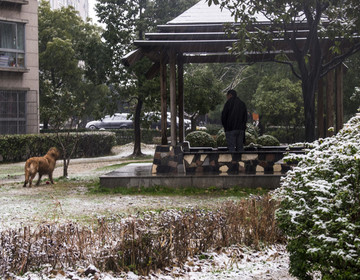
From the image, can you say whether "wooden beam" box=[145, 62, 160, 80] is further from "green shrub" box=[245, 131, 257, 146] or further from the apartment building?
the apartment building

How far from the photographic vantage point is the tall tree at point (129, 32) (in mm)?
26078

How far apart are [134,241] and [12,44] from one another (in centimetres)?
2330

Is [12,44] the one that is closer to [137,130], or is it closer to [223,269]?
[137,130]

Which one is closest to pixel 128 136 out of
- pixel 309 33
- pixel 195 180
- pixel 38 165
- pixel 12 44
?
pixel 12 44

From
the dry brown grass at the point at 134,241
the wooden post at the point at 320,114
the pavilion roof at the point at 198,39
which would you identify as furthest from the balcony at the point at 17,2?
the dry brown grass at the point at 134,241

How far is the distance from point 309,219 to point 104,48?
23376 millimetres

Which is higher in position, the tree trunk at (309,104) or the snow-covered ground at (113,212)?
the tree trunk at (309,104)

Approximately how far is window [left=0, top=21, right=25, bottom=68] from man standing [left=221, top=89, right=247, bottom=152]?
51.5 ft

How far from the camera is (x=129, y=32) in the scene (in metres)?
26.8

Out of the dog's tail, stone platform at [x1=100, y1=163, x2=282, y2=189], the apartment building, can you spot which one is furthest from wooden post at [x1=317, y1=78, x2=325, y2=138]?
the apartment building

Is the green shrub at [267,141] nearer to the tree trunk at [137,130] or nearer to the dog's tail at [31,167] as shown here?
the dog's tail at [31,167]

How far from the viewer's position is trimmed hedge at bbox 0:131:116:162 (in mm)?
23375

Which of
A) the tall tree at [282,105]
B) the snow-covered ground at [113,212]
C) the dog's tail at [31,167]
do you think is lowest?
the snow-covered ground at [113,212]

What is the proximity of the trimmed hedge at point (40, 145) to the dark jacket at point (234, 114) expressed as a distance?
8827 millimetres
